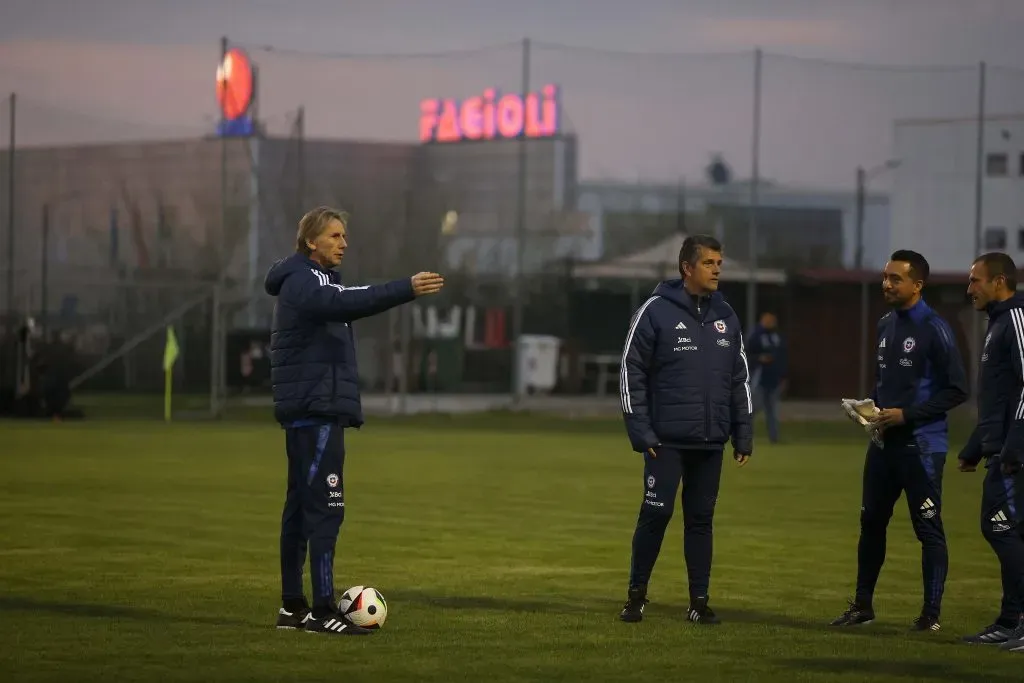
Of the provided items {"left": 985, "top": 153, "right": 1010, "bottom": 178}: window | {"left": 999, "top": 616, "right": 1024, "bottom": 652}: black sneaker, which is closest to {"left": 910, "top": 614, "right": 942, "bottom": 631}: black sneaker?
{"left": 999, "top": 616, "right": 1024, "bottom": 652}: black sneaker

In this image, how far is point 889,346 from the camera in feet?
31.4

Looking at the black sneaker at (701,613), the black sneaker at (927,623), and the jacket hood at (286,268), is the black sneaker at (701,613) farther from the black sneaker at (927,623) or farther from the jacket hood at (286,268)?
the jacket hood at (286,268)

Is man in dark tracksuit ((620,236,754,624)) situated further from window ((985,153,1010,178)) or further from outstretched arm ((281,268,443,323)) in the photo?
window ((985,153,1010,178))

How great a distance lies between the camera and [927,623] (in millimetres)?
9375

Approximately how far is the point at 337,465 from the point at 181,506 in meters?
6.82

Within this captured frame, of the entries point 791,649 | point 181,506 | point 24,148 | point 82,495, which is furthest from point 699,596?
point 24,148

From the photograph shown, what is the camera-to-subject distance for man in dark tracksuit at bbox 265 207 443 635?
29.3 ft

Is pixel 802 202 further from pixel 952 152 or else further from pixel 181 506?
pixel 181 506

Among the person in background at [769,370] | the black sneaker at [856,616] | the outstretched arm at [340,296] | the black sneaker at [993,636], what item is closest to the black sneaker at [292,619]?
the outstretched arm at [340,296]

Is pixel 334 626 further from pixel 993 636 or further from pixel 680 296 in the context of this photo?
pixel 993 636

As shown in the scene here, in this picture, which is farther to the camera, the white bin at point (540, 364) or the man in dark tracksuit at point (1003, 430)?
the white bin at point (540, 364)

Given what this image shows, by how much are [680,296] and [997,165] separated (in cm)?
2809

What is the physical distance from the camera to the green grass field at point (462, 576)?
8.23 metres

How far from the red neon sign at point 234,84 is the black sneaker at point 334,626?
25.4m
